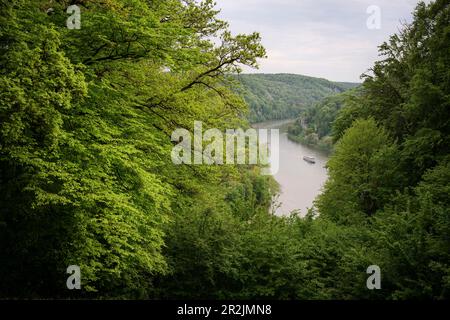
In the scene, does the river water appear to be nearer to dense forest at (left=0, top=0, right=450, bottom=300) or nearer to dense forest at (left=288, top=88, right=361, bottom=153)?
dense forest at (left=288, top=88, right=361, bottom=153)

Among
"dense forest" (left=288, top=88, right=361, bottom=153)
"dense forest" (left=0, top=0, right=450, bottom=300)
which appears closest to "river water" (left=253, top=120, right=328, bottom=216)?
"dense forest" (left=288, top=88, right=361, bottom=153)

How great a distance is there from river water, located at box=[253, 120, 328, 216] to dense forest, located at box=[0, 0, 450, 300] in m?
23.3

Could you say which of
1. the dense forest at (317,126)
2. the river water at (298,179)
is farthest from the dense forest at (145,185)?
the dense forest at (317,126)

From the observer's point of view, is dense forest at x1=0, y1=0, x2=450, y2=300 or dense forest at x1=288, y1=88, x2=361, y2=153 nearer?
dense forest at x1=0, y1=0, x2=450, y2=300

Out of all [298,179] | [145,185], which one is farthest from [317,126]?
[145,185]

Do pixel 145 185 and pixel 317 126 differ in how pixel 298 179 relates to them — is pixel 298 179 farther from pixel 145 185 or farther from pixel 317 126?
pixel 145 185

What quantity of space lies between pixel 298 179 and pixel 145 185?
53.5 metres

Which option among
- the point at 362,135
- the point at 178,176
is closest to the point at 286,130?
the point at 362,135

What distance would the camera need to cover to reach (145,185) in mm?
8062

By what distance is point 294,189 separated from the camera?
53938mm

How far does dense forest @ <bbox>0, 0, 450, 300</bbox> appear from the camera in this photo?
6.59 m

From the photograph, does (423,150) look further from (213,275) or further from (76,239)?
(76,239)

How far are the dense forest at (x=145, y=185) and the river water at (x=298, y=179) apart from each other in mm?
23280

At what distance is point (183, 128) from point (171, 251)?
11.8 ft
